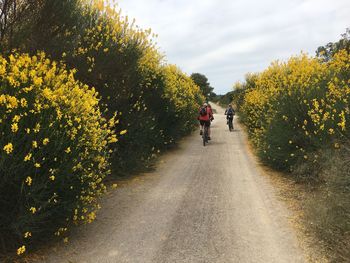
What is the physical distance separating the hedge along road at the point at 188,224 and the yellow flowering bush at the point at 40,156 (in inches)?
22.2

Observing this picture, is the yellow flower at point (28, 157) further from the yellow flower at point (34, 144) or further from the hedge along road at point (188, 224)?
the hedge along road at point (188, 224)

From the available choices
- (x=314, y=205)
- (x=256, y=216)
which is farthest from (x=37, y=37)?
(x=314, y=205)

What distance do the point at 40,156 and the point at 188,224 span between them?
8.88 feet

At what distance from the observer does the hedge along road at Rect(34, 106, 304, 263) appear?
5066 mm

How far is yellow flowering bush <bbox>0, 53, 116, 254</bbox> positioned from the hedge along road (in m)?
0.56

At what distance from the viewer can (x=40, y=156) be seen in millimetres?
4828

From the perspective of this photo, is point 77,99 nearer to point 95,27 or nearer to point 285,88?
point 95,27

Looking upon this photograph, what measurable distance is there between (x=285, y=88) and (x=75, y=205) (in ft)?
24.5

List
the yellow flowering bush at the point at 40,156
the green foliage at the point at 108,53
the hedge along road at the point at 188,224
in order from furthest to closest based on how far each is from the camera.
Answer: the green foliage at the point at 108,53 → the hedge along road at the point at 188,224 → the yellow flowering bush at the point at 40,156

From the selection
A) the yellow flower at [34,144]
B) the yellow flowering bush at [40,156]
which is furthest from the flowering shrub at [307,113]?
the yellow flower at [34,144]

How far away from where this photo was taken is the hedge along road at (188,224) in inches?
199

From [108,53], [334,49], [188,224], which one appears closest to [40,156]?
[188,224]

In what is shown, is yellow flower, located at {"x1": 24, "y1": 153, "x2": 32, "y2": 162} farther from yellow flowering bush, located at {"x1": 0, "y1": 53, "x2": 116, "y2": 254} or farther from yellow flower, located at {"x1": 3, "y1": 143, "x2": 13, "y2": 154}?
yellow flower, located at {"x1": 3, "y1": 143, "x2": 13, "y2": 154}

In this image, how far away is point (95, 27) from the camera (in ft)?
30.7
